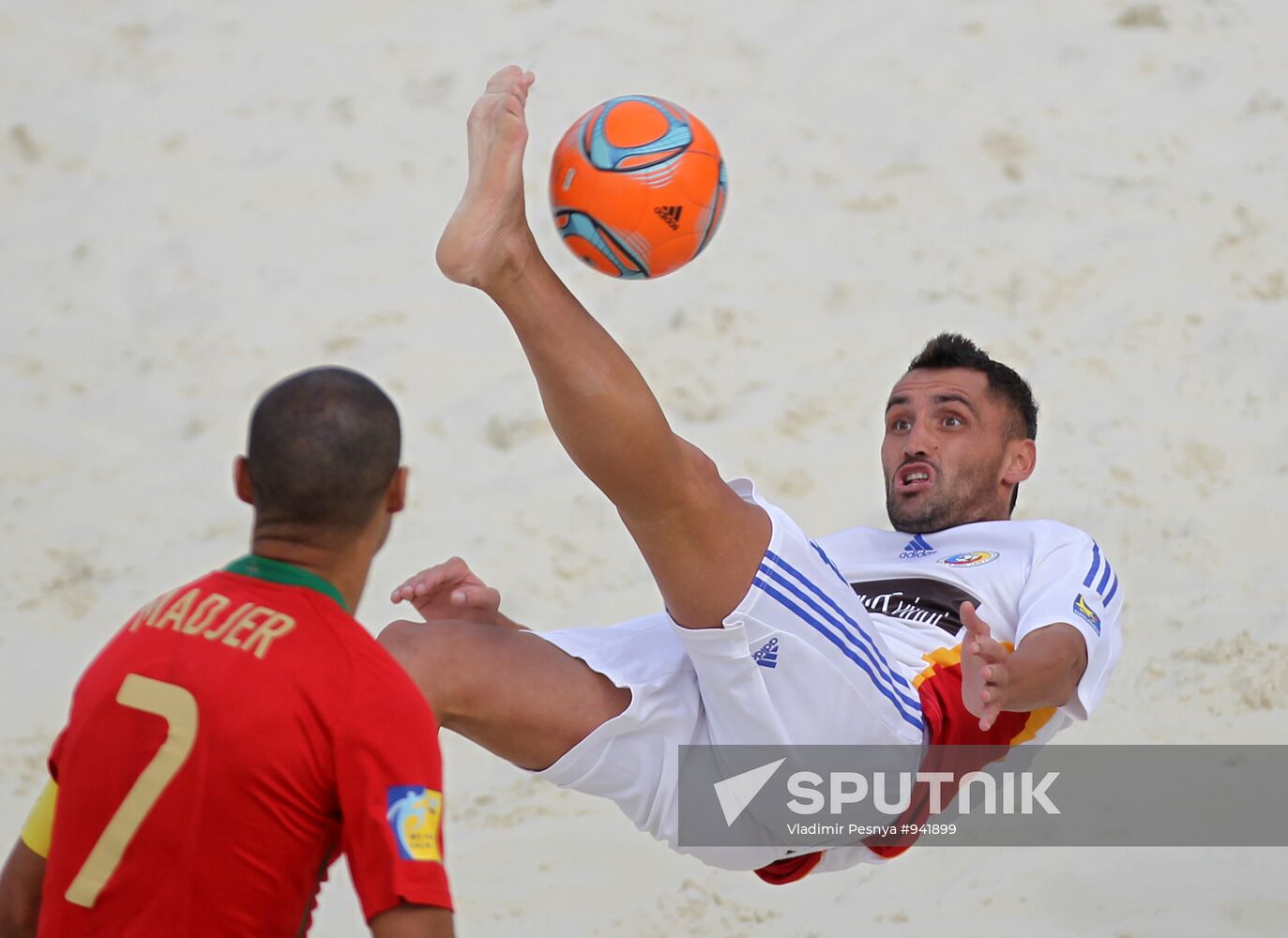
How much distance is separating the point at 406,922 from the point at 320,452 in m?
0.53

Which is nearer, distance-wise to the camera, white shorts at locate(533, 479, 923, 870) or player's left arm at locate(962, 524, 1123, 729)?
player's left arm at locate(962, 524, 1123, 729)

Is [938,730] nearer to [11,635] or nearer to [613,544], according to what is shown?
[613,544]

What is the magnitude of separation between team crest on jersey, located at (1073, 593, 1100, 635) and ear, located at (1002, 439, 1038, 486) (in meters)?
0.58

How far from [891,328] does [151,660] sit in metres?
3.65

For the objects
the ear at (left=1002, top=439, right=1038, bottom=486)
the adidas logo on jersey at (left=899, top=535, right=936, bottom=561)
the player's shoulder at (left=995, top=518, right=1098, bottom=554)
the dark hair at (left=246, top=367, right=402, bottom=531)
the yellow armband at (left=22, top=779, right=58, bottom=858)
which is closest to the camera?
the dark hair at (left=246, top=367, right=402, bottom=531)

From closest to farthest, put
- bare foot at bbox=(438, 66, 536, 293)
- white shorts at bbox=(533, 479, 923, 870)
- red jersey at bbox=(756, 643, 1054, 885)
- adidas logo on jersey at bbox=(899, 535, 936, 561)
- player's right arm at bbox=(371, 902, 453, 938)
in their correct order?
player's right arm at bbox=(371, 902, 453, 938) → bare foot at bbox=(438, 66, 536, 293) → white shorts at bbox=(533, 479, 923, 870) → red jersey at bbox=(756, 643, 1054, 885) → adidas logo on jersey at bbox=(899, 535, 936, 561)

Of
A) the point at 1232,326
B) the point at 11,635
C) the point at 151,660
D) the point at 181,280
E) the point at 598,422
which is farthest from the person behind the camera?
the point at 181,280

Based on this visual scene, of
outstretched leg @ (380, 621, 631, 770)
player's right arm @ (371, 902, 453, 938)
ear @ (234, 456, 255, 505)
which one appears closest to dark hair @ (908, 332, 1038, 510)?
outstretched leg @ (380, 621, 631, 770)

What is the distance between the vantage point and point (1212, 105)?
5.78 meters

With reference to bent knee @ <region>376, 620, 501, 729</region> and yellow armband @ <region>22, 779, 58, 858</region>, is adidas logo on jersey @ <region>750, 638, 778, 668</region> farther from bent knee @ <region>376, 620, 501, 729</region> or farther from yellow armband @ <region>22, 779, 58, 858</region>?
yellow armband @ <region>22, 779, 58, 858</region>

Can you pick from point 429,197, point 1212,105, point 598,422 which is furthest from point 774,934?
point 1212,105

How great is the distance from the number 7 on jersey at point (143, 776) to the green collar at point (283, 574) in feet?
0.55

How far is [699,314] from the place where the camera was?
529 cm

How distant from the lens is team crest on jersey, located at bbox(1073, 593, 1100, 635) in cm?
292
